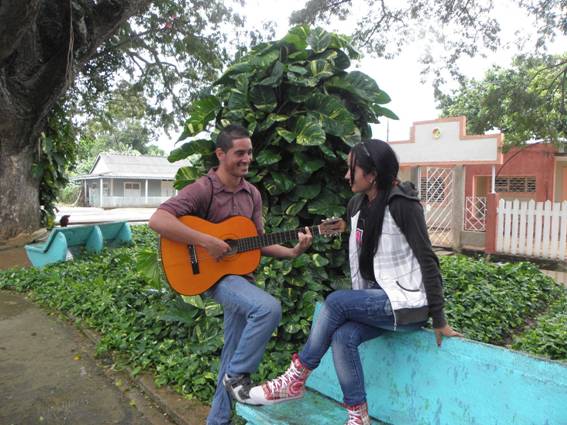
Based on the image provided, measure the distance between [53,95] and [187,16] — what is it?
5.74 meters

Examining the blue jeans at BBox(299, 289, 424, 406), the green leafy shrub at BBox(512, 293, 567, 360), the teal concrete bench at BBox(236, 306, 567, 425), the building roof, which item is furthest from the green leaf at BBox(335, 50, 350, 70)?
the building roof

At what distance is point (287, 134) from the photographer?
343 centimetres

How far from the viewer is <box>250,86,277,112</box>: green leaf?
142 inches

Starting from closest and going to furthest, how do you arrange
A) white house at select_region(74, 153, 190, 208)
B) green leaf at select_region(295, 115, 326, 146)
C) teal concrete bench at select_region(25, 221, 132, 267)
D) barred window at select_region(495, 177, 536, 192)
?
green leaf at select_region(295, 115, 326, 146), teal concrete bench at select_region(25, 221, 132, 267), barred window at select_region(495, 177, 536, 192), white house at select_region(74, 153, 190, 208)

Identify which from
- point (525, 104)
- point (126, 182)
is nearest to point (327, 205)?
point (525, 104)

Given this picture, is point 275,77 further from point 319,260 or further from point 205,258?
point 205,258

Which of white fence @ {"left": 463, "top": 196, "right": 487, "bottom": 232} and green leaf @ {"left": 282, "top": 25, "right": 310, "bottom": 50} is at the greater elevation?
green leaf @ {"left": 282, "top": 25, "right": 310, "bottom": 50}

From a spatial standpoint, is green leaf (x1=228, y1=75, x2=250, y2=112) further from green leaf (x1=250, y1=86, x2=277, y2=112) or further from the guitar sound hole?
the guitar sound hole

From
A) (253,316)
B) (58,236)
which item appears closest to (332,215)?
(253,316)

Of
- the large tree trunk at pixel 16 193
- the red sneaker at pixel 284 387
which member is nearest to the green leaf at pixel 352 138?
the red sneaker at pixel 284 387

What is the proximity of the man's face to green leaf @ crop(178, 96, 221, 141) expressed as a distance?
4.17 ft

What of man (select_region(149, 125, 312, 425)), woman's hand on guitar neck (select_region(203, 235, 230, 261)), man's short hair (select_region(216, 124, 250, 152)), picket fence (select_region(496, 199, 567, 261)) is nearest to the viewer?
man (select_region(149, 125, 312, 425))

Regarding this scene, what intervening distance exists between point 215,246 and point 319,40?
2024mm

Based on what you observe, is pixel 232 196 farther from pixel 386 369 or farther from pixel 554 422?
pixel 554 422
